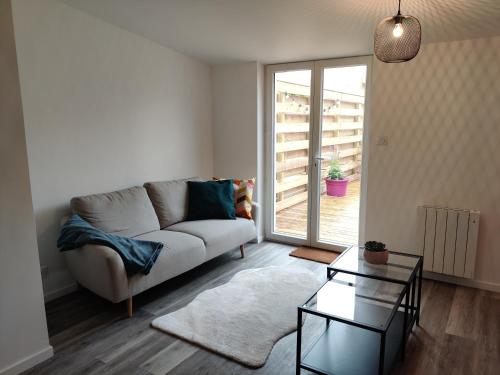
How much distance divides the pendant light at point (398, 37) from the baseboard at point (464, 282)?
2305 mm

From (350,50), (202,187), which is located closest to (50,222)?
(202,187)

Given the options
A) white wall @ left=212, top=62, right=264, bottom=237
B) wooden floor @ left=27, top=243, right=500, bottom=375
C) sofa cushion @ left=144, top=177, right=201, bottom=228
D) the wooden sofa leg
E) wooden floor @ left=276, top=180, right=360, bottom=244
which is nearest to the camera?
wooden floor @ left=27, top=243, right=500, bottom=375

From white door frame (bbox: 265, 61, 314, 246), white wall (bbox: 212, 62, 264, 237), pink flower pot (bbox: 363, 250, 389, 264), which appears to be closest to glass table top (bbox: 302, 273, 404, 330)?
A: pink flower pot (bbox: 363, 250, 389, 264)

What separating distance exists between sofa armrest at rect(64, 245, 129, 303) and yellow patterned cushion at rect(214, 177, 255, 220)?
1.63 m

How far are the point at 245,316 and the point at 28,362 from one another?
138 cm

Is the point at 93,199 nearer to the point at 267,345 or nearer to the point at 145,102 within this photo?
the point at 145,102

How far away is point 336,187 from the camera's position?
4.07 meters

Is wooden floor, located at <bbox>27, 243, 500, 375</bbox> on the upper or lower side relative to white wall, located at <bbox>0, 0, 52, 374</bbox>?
lower

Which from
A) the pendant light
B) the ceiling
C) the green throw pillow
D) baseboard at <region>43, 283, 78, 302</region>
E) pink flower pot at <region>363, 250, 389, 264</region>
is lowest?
baseboard at <region>43, 283, 78, 302</region>

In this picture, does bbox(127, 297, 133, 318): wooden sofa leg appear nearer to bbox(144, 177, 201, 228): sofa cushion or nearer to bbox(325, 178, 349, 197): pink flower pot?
bbox(144, 177, 201, 228): sofa cushion

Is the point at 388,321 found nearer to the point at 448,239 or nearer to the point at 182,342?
the point at 182,342

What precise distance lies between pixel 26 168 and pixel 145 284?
1.19 m

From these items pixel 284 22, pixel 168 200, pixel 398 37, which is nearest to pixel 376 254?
pixel 398 37

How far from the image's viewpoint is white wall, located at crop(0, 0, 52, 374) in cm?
191
